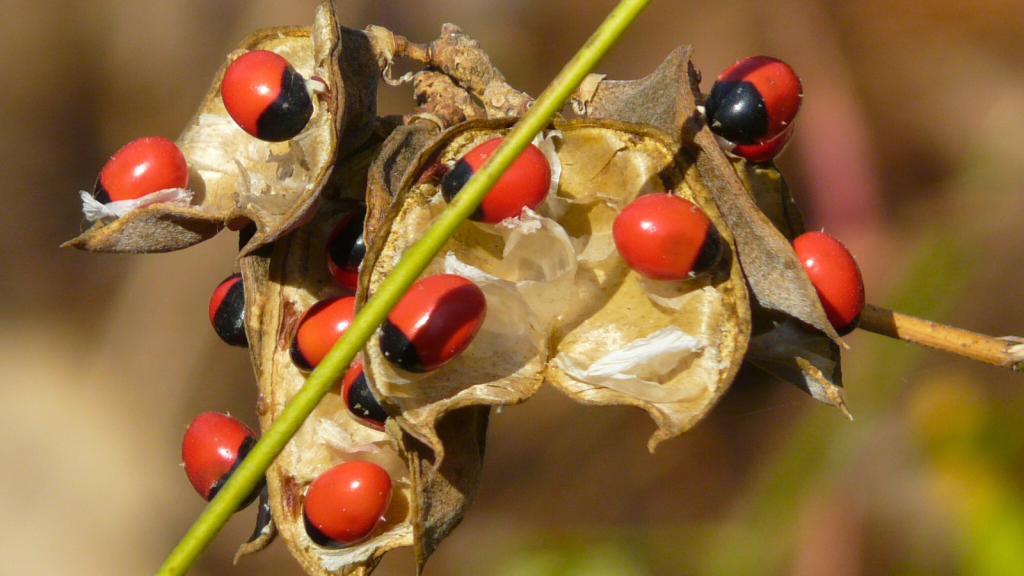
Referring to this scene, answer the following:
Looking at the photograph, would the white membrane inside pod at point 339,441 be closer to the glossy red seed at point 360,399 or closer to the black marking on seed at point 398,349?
the glossy red seed at point 360,399

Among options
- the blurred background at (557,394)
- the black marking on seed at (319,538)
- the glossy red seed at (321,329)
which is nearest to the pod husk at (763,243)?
the glossy red seed at (321,329)

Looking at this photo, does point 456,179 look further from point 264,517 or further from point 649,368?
point 264,517

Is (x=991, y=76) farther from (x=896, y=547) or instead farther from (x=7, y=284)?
(x=7, y=284)

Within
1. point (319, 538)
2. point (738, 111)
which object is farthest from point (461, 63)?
point (319, 538)

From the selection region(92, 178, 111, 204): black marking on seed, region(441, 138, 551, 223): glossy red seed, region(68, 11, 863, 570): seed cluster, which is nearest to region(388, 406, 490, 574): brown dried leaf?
region(68, 11, 863, 570): seed cluster

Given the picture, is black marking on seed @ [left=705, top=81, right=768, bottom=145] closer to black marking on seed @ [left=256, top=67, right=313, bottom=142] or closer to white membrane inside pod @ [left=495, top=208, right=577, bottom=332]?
white membrane inside pod @ [left=495, top=208, right=577, bottom=332]

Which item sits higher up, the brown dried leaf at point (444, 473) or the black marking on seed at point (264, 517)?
the brown dried leaf at point (444, 473)
